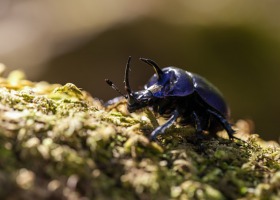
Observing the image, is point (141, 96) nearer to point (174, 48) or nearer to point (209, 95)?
point (209, 95)

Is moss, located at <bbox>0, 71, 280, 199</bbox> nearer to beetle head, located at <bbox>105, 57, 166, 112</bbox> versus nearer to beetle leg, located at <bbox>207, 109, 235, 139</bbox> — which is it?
beetle head, located at <bbox>105, 57, 166, 112</bbox>

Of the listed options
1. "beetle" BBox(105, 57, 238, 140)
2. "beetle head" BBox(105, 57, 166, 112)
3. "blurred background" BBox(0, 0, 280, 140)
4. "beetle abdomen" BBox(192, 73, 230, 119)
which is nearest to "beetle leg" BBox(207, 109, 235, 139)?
"beetle" BBox(105, 57, 238, 140)

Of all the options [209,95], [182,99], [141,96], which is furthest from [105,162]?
[209,95]

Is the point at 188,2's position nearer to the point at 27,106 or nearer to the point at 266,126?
the point at 266,126

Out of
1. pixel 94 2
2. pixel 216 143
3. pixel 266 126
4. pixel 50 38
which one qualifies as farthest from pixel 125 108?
pixel 94 2

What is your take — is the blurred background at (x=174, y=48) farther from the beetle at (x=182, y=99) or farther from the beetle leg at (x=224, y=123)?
the beetle leg at (x=224, y=123)
